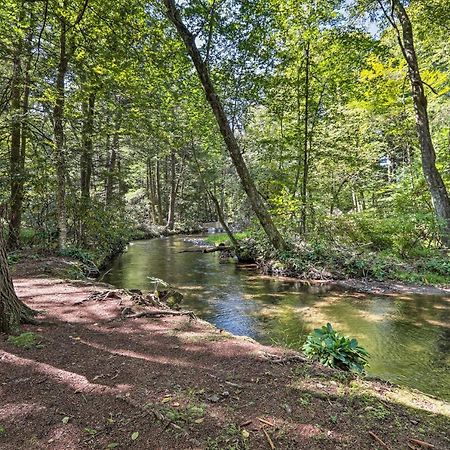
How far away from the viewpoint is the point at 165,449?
2031 mm

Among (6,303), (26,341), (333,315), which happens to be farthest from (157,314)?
(333,315)

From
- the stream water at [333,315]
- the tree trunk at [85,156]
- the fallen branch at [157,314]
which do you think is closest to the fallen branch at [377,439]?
the stream water at [333,315]

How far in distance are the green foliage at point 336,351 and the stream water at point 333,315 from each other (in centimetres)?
80

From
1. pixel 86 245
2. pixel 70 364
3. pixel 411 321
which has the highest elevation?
pixel 86 245

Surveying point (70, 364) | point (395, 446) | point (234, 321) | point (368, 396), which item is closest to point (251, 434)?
point (395, 446)

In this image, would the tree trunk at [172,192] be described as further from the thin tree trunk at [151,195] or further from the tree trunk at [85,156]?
the tree trunk at [85,156]

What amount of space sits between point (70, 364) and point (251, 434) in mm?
1912

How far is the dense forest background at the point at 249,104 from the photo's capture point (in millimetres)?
8836

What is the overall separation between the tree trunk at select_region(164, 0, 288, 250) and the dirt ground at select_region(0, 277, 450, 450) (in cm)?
715

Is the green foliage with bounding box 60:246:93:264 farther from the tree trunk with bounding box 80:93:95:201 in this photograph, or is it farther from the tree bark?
the tree bark

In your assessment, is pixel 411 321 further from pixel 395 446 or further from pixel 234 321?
pixel 395 446

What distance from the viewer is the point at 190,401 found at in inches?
99.4

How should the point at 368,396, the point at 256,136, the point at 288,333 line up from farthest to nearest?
1. the point at 256,136
2. the point at 288,333
3. the point at 368,396

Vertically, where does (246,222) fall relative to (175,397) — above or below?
above
